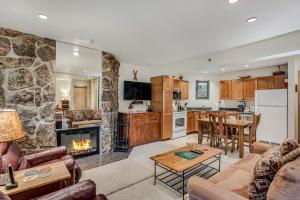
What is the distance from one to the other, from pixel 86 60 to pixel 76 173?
8.32 feet

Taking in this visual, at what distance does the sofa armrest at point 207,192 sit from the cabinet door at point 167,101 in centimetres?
371

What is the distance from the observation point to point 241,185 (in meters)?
1.66

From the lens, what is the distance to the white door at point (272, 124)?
4.24m

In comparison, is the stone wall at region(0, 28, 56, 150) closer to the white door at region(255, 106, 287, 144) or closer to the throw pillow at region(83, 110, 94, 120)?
the throw pillow at region(83, 110, 94, 120)

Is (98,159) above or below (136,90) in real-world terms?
below

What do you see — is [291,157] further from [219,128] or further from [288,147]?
[219,128]

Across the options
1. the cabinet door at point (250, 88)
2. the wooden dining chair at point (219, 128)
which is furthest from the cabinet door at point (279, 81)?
the wooden dining chair at point (219, 128)

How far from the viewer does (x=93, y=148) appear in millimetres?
3924

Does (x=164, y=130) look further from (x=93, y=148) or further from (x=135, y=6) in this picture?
(x=135, y=6)

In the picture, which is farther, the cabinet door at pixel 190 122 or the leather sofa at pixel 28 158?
the cabinet door at pixel 190 122

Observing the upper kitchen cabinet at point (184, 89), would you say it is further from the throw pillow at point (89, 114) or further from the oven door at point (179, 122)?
the throw pillow at point (89, 114)

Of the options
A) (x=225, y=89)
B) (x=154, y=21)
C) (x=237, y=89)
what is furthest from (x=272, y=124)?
(x=154, y=21)

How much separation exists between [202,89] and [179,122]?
2019 millimetres

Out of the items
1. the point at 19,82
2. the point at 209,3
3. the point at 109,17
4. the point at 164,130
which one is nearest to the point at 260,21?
the point at 209,3
